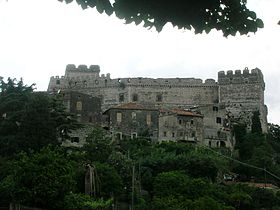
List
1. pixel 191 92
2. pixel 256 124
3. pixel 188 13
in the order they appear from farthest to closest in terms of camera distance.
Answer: pixel 191 92 → pixel 256 124 → pixel 188 13

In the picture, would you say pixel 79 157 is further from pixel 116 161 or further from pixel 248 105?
pixel 248 105

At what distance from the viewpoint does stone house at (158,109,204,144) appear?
56812 mm

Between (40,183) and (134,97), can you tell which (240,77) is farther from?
(40,183)

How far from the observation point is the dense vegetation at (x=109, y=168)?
25625 millimetres

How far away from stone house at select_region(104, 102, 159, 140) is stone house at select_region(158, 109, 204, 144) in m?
0.70

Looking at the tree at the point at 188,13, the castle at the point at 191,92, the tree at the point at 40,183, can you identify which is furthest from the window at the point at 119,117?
the tree at the point at 188,13

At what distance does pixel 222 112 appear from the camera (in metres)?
62.2

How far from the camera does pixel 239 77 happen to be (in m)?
66.3

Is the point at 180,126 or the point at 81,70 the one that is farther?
the point at 81,70

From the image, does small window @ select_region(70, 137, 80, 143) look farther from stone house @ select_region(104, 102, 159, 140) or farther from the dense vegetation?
stone house @ select_region(104, 102, 159, 140)

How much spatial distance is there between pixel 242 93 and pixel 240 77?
1.83 meters

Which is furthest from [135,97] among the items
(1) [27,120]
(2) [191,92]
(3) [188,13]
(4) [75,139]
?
(3) [188,13]

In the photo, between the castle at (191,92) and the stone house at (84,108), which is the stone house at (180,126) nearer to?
the castle at (191,92)

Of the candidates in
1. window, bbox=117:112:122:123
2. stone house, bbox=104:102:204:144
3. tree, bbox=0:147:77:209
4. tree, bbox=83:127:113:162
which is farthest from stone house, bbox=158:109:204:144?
tree, bbox=0:147:77:209
